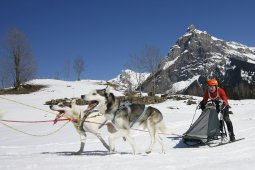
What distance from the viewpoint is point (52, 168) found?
6203mm

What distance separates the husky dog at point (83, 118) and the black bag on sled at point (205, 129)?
7.10 ft

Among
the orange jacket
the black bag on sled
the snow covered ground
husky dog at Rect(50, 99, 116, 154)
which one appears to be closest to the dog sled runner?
the black bag on sled

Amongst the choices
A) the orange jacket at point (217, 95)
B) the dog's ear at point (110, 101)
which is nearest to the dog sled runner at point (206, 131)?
the orange jacket at point (217, 95)

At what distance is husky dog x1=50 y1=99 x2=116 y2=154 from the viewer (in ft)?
28.8

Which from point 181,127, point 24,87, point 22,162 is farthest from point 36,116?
point 24,87

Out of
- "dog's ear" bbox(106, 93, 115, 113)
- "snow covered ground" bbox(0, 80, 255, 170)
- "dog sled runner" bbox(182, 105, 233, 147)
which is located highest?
"dog's ear" bbox(106, 93, 115, 113)

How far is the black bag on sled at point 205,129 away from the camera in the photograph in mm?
9258

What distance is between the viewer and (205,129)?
934 centimetres

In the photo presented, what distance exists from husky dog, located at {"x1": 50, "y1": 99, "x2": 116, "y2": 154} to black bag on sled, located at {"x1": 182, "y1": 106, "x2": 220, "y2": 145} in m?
2.17

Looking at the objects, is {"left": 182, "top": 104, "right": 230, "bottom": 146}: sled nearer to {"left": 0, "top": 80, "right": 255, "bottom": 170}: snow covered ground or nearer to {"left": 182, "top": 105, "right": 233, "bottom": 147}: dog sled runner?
{"left": 182, "top": 105, "right": 233, "bottom": 147}: dog sled runner

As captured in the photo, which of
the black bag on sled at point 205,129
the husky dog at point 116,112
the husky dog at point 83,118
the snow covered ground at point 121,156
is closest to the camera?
the snow covered ground at point 121,156

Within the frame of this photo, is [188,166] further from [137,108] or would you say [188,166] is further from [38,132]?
[38,132]

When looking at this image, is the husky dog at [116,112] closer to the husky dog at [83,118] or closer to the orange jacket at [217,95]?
the husky dog at [83,118]

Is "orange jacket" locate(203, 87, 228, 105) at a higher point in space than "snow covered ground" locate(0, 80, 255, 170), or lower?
higher
